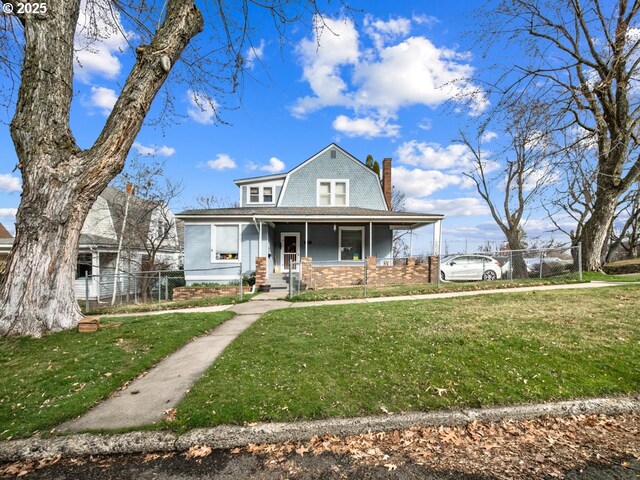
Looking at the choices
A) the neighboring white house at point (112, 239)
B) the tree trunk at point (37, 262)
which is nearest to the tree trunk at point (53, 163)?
the tree trunk at point (37, 262)

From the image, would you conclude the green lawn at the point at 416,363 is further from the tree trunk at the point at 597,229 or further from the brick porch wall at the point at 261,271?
the tree trunk at the point at 597,229

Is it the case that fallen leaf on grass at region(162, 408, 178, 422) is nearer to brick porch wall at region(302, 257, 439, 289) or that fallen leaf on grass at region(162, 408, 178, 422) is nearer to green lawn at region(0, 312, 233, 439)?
green lawn at region(0, 312, 233, 439)

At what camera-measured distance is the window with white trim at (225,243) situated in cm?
1530

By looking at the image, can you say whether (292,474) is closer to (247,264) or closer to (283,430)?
(283,430)

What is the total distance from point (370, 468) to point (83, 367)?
3.84 metres

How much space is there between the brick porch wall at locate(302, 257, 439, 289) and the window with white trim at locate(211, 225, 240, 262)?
4.06 m

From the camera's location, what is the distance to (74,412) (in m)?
3.21

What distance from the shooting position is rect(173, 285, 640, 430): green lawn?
3250 millimetres

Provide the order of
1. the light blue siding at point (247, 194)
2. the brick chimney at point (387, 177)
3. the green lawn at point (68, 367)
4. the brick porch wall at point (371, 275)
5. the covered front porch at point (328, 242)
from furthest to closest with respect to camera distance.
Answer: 1. the brick chimney at point (387, 177)
2. the light blue siding at point (247, 194)
3. the covered front porch at point (328, 242)
4. the brick porch wall at point (371, 275)
5. the green lawn at point (68, 367)

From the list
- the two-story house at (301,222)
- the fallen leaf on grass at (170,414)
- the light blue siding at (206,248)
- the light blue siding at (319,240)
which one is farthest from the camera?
the light blue siding at (319,240)

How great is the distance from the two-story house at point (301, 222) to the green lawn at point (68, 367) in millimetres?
7841

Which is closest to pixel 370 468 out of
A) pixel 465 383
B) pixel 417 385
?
pixel 417 385

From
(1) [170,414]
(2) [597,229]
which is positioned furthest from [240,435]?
(2) [597,229]

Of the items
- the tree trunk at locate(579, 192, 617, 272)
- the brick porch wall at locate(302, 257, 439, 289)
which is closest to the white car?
the brick porch wall at locate(302, 257, 439, 289)
